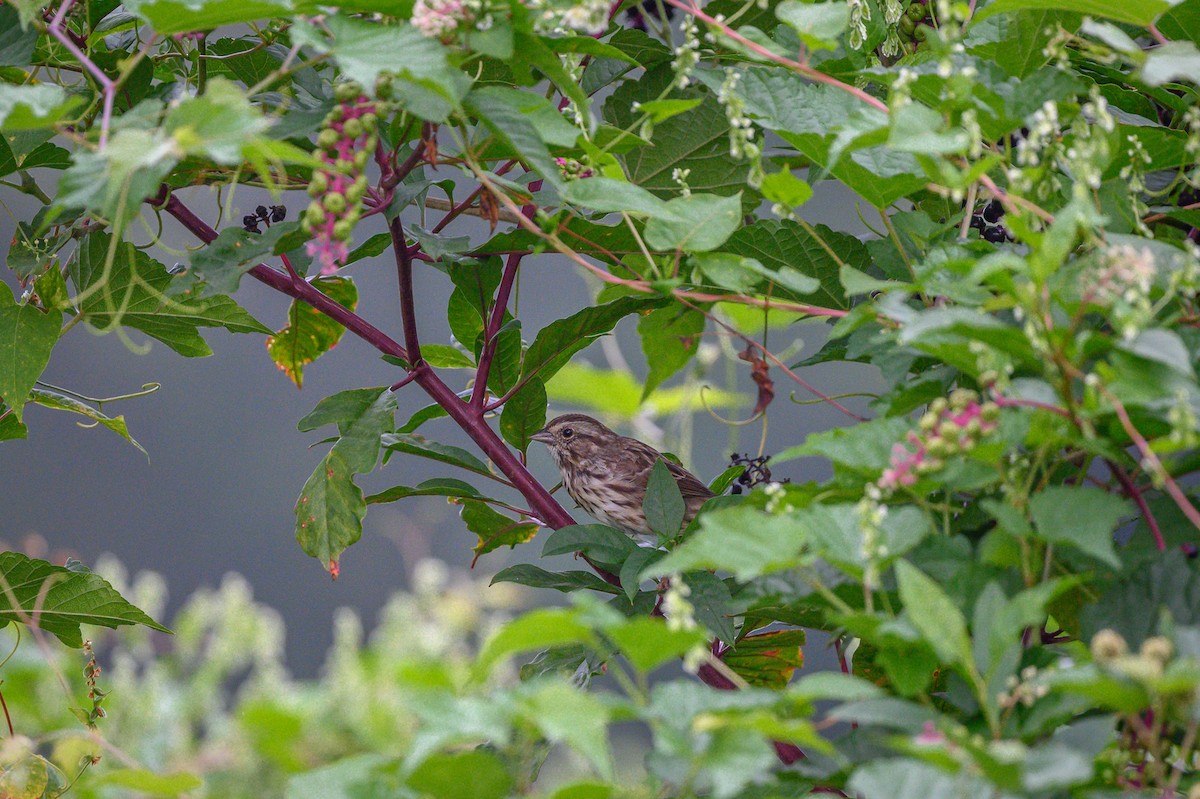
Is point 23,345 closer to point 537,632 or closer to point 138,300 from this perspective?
point 138,300

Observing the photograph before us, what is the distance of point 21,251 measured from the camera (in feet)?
3.96

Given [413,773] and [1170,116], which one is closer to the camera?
[413,773]

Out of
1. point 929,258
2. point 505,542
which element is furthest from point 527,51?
point 505,542

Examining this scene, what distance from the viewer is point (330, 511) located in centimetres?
118

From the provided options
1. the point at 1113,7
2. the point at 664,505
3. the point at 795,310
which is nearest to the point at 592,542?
the point at 664,505

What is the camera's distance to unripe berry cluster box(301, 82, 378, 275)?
0.79 metres

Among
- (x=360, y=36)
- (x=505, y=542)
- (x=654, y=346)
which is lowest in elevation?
(x=505, y=542)

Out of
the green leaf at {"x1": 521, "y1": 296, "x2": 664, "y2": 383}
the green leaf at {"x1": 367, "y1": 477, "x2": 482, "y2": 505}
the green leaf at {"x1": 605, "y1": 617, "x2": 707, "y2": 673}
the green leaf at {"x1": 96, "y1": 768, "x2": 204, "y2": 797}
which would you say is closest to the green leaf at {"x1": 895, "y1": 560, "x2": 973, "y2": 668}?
the green leaf at {"x1": 605, "y1": 617, "x2": 707, "y2": 673}

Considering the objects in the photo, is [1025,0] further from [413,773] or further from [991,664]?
[413,773]

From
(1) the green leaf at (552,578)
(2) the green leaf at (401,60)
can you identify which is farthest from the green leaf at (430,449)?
(2) the green leaf at (401,60)

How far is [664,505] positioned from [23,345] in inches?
25.9

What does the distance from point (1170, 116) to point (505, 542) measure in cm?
87

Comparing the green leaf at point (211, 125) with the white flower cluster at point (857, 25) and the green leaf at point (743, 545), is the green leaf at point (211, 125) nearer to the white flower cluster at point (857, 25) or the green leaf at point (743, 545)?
the green leaf at point (743, 545)

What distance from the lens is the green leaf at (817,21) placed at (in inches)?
32.0
